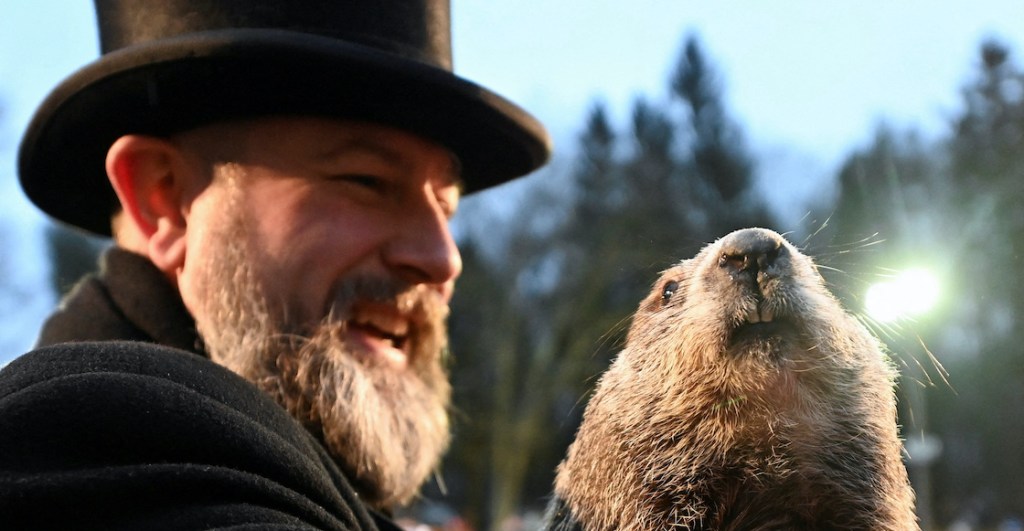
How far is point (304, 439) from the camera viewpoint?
2002 mm

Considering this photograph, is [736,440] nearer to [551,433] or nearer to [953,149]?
[953,149]

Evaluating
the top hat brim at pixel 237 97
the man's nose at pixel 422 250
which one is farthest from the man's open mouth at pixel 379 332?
the top hat brim at pixel 237 97

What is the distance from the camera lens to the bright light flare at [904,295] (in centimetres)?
103

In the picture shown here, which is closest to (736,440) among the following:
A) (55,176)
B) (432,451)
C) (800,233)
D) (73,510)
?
(800,233)

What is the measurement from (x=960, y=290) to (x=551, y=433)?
107 centimetres

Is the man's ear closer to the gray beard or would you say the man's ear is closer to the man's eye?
the gray beard

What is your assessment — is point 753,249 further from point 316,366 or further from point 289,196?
Answer: point 289,196

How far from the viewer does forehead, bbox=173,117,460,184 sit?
105 inches

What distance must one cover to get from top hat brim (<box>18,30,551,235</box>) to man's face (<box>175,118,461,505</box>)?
0.09 meters

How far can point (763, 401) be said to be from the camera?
3.66 ft

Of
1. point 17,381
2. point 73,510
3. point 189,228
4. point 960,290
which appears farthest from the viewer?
point 189,228

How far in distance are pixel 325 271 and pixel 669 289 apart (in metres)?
1.50

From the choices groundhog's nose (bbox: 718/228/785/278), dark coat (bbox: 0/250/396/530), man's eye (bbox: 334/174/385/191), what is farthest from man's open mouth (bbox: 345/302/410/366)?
groundhog's nose (bbox: 718/228/785/278)

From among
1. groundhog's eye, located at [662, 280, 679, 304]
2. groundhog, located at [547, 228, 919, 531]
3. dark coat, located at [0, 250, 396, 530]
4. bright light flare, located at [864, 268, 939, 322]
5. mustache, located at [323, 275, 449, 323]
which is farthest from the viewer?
mustache, located at [323, 275, 449, 323]
